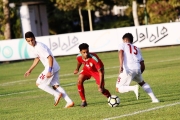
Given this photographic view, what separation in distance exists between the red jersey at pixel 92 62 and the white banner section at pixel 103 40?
68.7 feet

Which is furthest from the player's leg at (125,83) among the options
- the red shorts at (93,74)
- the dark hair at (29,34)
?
the dark hair at (29,34)

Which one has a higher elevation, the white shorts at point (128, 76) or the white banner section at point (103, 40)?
the white shorts at point (128, 76)

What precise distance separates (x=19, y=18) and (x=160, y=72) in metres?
32.0

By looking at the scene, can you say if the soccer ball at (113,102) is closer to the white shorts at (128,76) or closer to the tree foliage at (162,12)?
the white shorts at (128,76)

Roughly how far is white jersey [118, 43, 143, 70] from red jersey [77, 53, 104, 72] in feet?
1.77

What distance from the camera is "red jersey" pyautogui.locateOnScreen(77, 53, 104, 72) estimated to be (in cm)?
1384

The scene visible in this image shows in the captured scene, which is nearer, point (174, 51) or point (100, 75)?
point (100, 75)

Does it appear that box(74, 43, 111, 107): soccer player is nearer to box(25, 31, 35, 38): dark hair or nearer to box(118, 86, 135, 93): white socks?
box(118, 86, 135, 93): white socks

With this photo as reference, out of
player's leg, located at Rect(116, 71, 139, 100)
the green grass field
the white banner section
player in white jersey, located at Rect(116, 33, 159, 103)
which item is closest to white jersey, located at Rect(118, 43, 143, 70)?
player in white jersey, located at Rect(116, 33, 159, 103)

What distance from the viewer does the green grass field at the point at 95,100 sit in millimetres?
12344

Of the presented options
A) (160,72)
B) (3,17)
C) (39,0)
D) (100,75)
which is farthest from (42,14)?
(100,75)

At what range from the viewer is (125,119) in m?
11.5

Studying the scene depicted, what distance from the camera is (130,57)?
44.6ft

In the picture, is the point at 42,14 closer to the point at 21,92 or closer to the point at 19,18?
the point at 19,18
